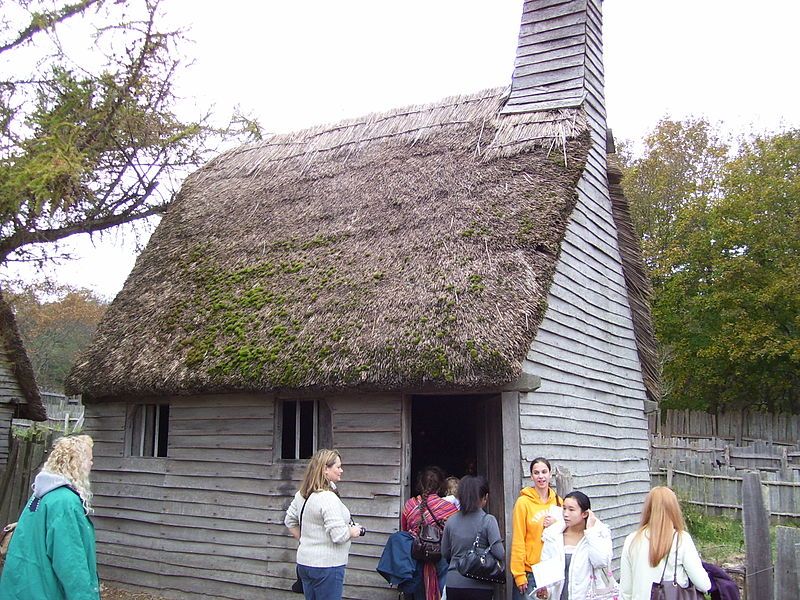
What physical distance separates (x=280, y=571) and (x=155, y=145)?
6.61m

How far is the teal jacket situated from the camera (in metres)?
4.36

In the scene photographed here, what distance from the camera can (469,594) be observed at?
618 centimetres

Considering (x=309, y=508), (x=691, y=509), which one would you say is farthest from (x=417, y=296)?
(x=691, y=509)

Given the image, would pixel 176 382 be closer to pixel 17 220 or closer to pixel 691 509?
pixel 17 220

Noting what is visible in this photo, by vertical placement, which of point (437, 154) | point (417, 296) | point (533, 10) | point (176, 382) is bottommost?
point (176, 382)

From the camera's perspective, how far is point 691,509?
583 inches

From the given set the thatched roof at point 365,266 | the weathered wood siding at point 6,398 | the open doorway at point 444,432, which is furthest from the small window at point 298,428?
the weathered wood siding at point 6,398

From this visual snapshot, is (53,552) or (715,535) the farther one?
(715,535)

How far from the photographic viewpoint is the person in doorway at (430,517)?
7.51m

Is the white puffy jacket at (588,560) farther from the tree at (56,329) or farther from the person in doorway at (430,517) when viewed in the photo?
the tree at (56,329)

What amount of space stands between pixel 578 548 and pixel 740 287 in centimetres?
2593

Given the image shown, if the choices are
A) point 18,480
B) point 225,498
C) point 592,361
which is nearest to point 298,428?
point 225,498

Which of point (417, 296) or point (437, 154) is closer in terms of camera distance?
point (417, 296)

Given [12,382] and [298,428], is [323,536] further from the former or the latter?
[12,382]
